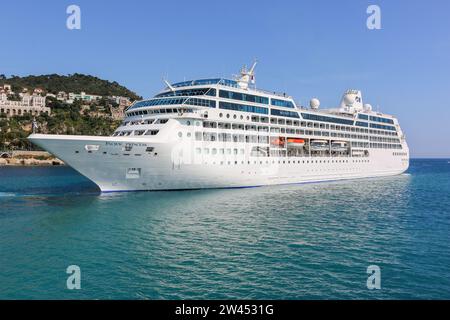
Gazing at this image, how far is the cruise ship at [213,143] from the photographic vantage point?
105ft

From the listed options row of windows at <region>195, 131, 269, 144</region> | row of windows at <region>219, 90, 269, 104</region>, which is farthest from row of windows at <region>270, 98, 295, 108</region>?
row of windows at <region>195, 131, 269, 144</region>

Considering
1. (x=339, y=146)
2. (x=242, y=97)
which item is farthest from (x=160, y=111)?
(x=339, y=146)

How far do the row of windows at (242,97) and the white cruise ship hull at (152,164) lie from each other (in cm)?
710

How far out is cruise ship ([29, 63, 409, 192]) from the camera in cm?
3200

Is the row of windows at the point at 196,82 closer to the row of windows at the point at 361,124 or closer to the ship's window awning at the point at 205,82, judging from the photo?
the ship's window awning at the point at 205,82

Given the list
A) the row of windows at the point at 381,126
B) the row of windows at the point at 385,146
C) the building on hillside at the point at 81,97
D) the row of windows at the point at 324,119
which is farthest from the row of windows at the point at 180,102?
the building on hillside at the point at 81,97

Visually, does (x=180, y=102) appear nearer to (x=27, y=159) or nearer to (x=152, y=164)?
(x=152, y=164)

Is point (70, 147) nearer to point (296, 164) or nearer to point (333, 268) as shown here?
point (333, 268)

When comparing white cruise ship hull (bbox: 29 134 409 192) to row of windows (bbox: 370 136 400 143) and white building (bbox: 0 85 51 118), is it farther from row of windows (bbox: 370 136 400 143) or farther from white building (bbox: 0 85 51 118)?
white building (bbox: 0 85 51 118)

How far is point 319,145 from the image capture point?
52.5 meters

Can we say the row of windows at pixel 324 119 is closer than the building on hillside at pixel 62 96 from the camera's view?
Yes

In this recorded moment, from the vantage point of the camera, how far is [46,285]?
12.6 metres

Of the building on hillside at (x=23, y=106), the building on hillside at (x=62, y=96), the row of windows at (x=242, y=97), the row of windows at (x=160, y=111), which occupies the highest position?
the building on hillside at (x=62, y=96)

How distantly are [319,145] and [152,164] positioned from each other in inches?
1151
